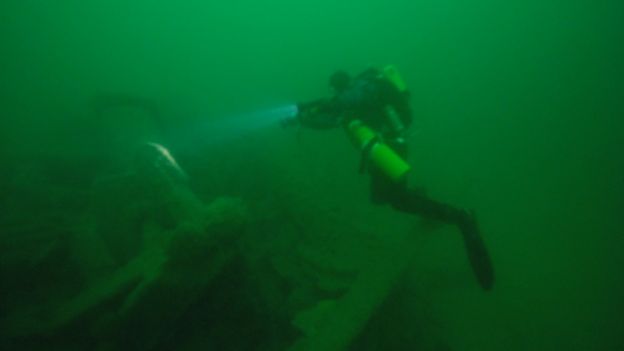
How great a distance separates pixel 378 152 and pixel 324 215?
5.33 ft

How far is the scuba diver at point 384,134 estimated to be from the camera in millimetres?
3715

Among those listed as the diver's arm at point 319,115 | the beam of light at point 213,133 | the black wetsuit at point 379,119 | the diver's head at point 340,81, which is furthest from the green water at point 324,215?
the diver's head at point 340,81

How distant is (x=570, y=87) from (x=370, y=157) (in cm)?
1522

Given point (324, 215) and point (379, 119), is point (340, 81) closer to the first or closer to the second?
point (379, 119)

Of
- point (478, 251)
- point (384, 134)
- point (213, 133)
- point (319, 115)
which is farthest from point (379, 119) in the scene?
point (213, 133)

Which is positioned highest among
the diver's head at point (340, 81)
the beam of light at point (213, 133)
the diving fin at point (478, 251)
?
the beam of light at point (213, 133)

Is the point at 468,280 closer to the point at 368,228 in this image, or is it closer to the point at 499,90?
the point at 368,228

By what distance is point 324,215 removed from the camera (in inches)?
197

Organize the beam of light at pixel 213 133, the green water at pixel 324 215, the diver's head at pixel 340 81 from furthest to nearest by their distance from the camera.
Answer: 1. the beam of light at pixel 213 133
2. the diver's head at pixel 340 81
3. the green water at pixel 324 215

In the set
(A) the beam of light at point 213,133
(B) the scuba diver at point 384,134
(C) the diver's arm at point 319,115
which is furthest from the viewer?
(A) the beam of light at point 213,133

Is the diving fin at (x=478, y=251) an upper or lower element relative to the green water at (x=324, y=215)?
lower

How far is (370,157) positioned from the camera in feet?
12.0

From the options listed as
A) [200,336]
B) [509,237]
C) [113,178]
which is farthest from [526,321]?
[113,178]

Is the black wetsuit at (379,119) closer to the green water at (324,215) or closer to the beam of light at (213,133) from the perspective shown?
the green water at (324,215)
